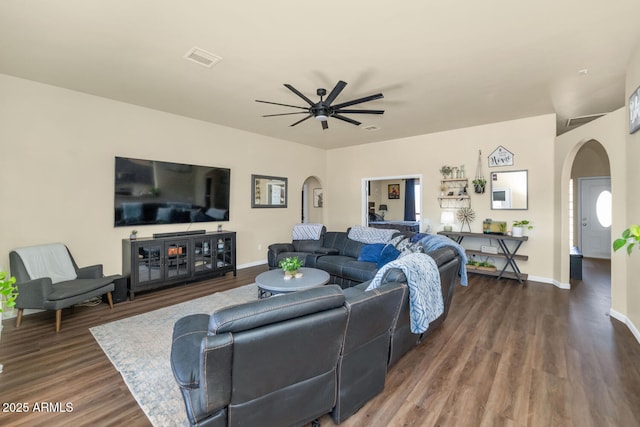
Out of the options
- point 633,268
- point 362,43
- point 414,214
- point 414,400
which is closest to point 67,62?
point 362,43

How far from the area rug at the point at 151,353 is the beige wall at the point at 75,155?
154 cm

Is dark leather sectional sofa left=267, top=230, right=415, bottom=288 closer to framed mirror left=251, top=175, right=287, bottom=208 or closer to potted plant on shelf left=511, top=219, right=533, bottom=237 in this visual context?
framed mirror left=251, top=175, right=287, bottom=208

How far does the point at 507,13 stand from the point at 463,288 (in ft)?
12.4

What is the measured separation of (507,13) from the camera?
2.25m

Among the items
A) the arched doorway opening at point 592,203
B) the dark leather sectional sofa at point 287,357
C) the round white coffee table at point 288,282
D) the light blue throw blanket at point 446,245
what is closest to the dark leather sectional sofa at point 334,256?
the round white coffee table at point 288,282

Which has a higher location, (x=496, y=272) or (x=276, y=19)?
(x=276, y=19)

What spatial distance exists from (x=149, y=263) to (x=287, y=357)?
3.67m

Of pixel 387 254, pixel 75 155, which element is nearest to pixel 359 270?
pixel 387 254

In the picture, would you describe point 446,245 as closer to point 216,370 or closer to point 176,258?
point 216,370

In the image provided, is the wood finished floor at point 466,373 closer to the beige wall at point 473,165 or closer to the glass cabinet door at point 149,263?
the glass cabinet door at point 149,263

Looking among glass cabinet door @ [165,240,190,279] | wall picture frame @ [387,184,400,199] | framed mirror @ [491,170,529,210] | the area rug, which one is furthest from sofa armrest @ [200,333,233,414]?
wall picture frame @ [387,184,400,199]

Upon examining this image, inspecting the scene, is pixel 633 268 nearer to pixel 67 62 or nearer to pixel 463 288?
pixel 463 288

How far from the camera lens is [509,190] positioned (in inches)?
203

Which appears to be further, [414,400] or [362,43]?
[362,43]
